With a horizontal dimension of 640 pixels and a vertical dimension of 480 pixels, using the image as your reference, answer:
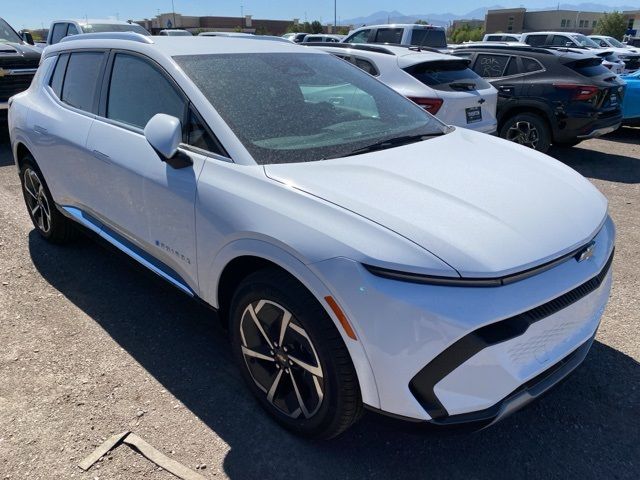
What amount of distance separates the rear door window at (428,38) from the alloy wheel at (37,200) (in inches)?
351

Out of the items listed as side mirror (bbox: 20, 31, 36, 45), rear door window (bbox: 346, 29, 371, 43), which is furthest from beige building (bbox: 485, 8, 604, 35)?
side mirror (bbox: 20, 31, 36, 45)

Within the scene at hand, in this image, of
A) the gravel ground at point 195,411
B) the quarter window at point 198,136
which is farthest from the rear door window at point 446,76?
the quarter window at point 198,136

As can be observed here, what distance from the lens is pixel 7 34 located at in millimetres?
9852

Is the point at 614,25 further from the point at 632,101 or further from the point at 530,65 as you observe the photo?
the point at 530,65

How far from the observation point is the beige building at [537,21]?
217 feet

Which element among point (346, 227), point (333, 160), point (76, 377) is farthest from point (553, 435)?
point (76, 377)

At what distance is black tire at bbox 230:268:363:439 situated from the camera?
2037 millimetres

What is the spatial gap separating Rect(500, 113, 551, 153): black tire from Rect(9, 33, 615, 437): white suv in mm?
4942

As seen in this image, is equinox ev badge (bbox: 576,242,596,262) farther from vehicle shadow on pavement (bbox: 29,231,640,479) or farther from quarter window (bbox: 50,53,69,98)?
quarter window (bbox: 50,53,69,98)

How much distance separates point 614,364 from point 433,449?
131 cm

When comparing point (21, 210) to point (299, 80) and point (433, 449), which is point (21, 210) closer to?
point (299, 80)

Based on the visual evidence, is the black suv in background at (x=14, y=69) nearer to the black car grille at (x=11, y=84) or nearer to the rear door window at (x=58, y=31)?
the black car grille at (x=11, y=84)

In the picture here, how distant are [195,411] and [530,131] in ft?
22.2

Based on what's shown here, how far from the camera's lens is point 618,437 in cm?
246
